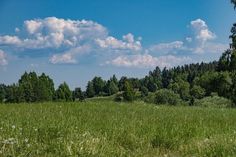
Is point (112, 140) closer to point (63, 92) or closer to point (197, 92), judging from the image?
point (63, 92)

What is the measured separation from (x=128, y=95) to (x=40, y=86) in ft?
188

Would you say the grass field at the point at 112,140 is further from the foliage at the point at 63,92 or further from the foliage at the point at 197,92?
the foliage at the point at 197,92

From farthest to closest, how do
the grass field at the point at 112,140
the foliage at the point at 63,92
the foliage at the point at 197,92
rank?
the foliage at the point at 197,92 < the foliage at the point at 63,92 < the grass field at the point at 112,140

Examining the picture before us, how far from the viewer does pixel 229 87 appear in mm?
58656

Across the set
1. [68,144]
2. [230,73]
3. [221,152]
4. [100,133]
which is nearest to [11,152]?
[68,144]

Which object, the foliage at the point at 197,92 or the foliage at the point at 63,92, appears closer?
the foliage at the point at 63,92

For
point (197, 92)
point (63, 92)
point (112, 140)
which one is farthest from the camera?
point (197, 92)

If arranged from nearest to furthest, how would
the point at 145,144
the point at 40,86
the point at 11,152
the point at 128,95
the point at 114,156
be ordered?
1. the point at 11,152
2. the point at 114,156
3. the point at 145,144
4. the point at 40,86
5. the point at 128,95

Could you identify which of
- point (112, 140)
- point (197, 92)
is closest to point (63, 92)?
point (197, 92)

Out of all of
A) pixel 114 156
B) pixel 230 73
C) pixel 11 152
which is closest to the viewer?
pixel 11 152

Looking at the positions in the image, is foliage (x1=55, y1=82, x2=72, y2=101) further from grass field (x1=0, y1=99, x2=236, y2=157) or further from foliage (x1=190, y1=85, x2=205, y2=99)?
grass field (x1=0, y1=99, x2=236, y2=157)

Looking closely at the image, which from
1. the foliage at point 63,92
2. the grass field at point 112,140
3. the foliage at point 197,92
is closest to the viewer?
the grass field at point 112,140

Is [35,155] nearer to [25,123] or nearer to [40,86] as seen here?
[25,123]

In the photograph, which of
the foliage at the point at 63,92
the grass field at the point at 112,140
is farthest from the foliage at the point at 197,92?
the grass field at the point at 112,140
